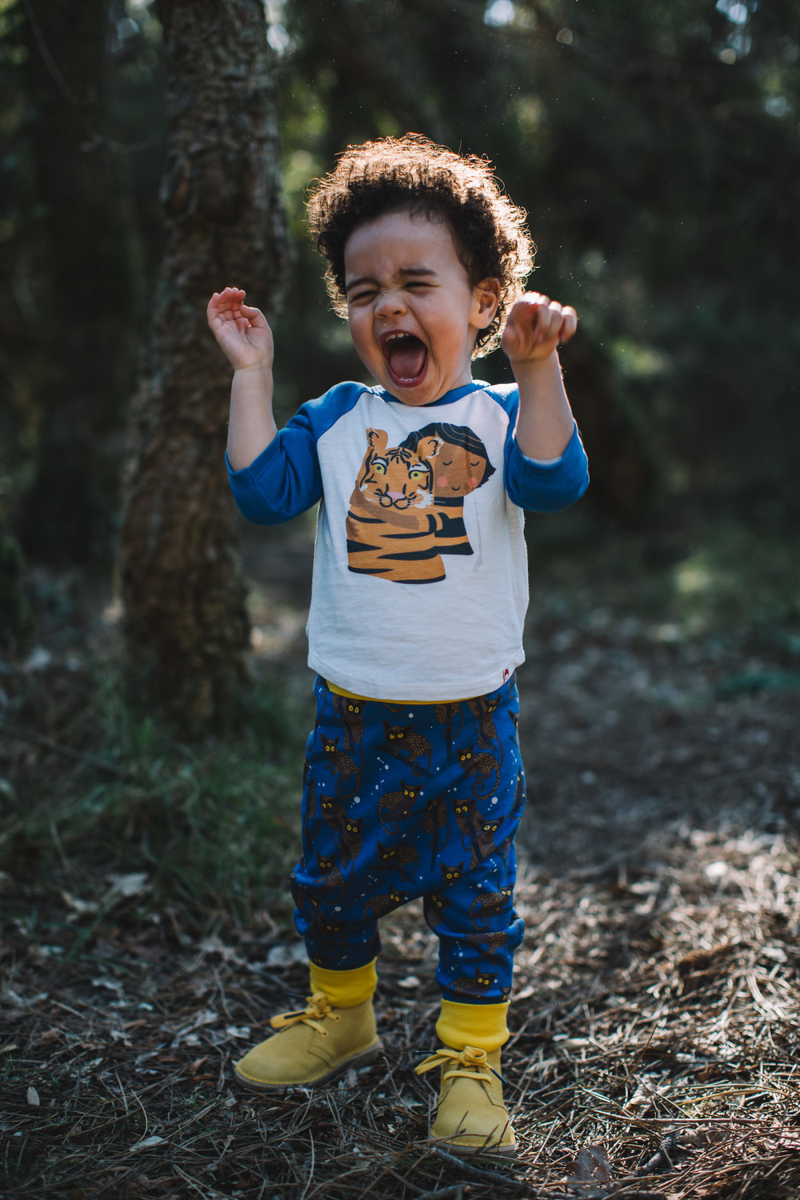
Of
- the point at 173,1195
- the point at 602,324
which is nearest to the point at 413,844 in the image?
the point at 173,1195

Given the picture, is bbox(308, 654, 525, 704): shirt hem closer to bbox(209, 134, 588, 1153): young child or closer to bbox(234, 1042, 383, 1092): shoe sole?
bbox(209, 134, 588, 1153): young child

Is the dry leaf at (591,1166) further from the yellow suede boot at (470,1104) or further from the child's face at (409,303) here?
the child's face at (409,303)

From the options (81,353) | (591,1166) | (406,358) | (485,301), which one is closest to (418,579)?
(406,358)

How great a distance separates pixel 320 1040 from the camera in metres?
1.82

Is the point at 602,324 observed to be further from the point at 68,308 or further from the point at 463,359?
the point at 463,359

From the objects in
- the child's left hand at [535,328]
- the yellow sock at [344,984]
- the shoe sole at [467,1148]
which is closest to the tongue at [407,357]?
the child's left hand at [535,328]

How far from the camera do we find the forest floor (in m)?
1.53

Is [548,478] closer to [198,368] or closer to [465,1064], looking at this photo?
[465,1064]

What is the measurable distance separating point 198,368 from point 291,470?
1.34m

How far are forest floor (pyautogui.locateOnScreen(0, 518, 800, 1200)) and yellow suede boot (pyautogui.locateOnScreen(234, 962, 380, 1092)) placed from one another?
0.14ft

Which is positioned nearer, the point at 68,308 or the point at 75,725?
the point at 75,725

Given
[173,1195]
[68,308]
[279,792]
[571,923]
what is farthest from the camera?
[68,308]

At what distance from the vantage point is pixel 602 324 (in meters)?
7.91

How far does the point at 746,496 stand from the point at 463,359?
8957 millimetres
